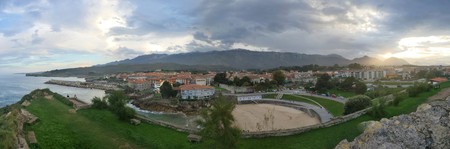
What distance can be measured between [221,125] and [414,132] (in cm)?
910

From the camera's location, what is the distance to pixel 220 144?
17.6 metres

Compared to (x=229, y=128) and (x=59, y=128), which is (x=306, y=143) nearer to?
(x=229, y=128)

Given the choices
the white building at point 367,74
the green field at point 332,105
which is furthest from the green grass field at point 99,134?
the white building at point 367,74

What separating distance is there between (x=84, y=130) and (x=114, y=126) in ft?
9.12

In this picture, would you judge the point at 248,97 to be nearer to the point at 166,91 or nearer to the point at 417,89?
the point at 166,91

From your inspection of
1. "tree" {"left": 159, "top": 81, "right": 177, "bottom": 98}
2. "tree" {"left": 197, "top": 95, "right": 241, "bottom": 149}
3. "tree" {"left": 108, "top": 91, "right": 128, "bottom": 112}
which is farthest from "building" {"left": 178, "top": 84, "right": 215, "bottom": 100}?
"tree" {"left": 197, "top": 95, "right": 241, "bottom": 149}

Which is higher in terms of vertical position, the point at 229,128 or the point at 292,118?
the point at 229,128

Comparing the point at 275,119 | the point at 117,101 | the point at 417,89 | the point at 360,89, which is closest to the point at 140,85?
the point at 360,89

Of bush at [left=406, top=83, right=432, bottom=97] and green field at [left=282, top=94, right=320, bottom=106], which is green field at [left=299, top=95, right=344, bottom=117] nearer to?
green field at [left=282, top=94, right=320, bottom=106]

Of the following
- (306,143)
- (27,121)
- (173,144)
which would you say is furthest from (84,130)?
(306,143)

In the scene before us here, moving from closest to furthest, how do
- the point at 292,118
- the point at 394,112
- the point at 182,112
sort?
the point at 394,112
the point at 292,118
the point at 182,112

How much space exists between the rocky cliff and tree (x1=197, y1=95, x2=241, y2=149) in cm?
700

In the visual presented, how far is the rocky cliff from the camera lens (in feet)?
33.3

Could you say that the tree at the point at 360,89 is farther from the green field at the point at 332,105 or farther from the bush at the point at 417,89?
the bush at the point at 417,89
